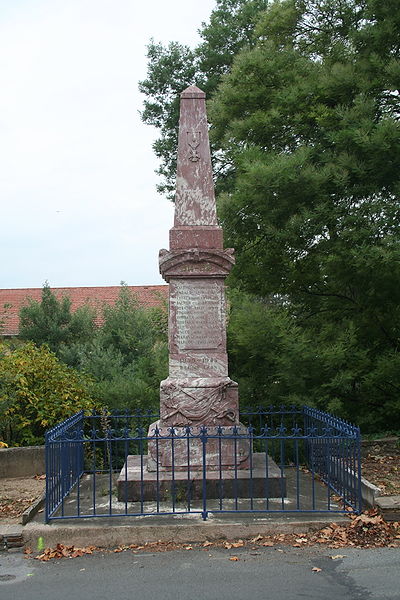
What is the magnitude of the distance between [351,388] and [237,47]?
37.4 ft

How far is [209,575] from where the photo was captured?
5.00 m

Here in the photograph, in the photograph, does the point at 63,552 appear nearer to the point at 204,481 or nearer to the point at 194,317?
the point at 204,481

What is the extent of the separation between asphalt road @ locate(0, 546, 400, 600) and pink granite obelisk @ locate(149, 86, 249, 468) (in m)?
1.86

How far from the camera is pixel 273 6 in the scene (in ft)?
39.1

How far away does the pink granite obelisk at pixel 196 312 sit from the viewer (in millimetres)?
7281

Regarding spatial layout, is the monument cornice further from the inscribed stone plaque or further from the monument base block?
the monument base block

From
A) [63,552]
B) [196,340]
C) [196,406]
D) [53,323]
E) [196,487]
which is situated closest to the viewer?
[63,552]

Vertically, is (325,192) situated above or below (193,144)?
below

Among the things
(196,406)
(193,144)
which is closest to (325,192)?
(193,144)

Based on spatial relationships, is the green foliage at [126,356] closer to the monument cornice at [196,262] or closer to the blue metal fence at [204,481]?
the blue metal fence at [204,481]

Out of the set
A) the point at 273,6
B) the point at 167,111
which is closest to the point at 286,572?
the point at 273,6

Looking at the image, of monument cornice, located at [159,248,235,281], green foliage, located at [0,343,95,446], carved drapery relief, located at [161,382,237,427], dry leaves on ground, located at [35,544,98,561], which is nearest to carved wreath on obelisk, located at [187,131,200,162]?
monument cornice, located at [159,248,235,281]

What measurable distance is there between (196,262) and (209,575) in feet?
12.1

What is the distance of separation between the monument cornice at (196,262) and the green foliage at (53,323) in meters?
9.67
